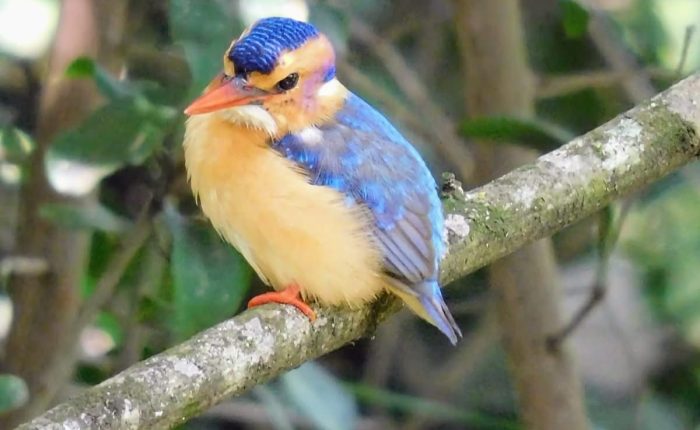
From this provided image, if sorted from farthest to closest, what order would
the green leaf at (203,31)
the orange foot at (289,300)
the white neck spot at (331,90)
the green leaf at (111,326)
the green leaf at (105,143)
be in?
the green leaf at (111,326) < the green leaf at (105,143) < the green leaf at (203,31) < the white neck spot at (331,90) < the orange foot at (289,300)

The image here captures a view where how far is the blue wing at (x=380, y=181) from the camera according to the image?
5.62 ft

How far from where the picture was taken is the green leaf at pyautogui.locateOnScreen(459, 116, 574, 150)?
2.11m

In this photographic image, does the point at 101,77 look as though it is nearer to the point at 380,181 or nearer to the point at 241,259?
the point at 241,259

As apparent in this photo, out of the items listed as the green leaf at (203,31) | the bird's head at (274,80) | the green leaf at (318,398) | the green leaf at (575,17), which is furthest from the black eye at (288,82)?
the green leaf at (575,17)

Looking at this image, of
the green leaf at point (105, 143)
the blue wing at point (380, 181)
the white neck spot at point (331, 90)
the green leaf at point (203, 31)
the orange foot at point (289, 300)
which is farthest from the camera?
the green leaf at point (105, 143)

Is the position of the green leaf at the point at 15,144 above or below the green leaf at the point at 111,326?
above

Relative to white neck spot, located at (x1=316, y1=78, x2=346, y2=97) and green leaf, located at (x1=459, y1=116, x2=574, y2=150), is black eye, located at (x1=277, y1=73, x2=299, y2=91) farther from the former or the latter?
green leaf, located at (x1=459, y1=116, x2=574, y2=150)

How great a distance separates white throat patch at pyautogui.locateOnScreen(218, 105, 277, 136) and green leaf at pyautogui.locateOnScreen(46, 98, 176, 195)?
12.7 inches

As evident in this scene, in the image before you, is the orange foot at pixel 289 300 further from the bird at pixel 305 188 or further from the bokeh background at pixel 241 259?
the bokeh background at pixel 241 259

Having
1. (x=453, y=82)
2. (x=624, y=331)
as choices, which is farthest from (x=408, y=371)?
(x=453, y=82)

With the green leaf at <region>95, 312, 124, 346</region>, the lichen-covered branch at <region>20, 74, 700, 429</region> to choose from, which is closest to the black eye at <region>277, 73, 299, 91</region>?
the lichen-covered branch at <region>20, 74, 700, 429</region>

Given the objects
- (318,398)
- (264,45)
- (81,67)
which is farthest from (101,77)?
(318,398)

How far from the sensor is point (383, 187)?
1.75 metres

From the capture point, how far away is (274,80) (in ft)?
5.66
